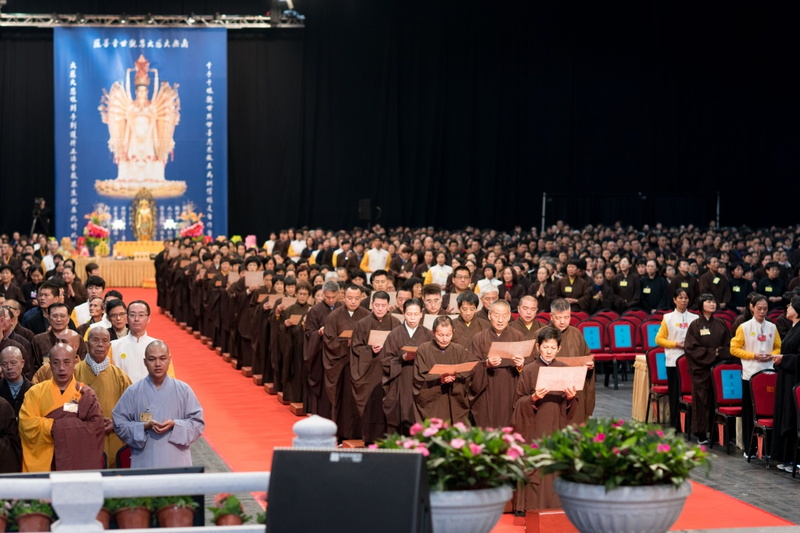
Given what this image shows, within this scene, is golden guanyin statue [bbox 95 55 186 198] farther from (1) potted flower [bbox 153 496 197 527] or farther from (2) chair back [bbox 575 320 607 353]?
(1) potted flower [bbox 153 496 197 527]

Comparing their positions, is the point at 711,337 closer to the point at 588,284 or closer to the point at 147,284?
the point at 588,284

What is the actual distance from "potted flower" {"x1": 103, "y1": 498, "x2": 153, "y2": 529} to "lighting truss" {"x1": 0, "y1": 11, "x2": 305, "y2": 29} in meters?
24.4

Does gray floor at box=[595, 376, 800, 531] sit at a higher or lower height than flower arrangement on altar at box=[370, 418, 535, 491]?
lower

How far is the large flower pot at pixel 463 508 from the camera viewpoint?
4.86 meters

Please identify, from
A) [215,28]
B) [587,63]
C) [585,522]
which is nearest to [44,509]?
[585,522]

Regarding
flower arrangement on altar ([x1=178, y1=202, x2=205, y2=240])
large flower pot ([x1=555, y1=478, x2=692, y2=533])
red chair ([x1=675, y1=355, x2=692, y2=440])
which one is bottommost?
red chair ([x1=675, y1=355, x2=692, y2=440])

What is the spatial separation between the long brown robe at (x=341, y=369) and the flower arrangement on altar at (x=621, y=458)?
7.18 meters

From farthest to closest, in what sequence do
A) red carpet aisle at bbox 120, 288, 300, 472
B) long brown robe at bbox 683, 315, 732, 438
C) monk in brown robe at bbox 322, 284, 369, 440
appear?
1. monk in brown robe at bbox 322, 284, 369, 440
2. long brown robe at bbox 683, 315, 732, 438
3. red carpet aisle at bbox 120, 288, 300, 472

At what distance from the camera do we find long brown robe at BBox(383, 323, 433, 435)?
10.2 metres

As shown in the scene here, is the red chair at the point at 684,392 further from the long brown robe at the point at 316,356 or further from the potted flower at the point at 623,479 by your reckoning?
the potted flower at the point at 623,479

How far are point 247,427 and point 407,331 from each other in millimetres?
3025

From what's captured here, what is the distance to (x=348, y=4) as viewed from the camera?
33625 mm

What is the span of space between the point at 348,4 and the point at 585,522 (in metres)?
30.0

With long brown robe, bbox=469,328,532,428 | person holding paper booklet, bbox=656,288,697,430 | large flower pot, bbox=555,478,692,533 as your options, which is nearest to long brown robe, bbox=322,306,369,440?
long brown robe, bbox=469,328,532,428
